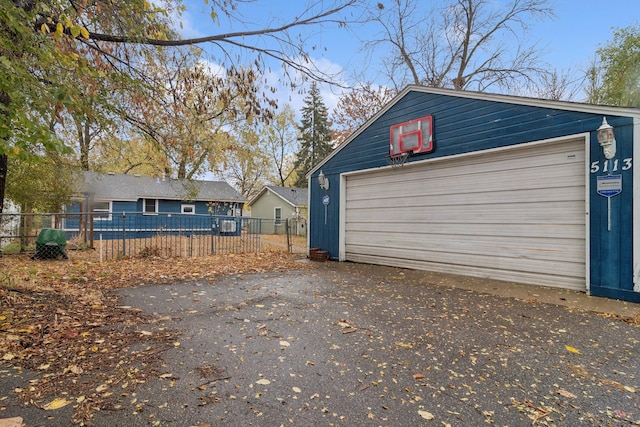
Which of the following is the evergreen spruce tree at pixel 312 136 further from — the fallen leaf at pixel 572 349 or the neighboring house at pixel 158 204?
the fallen leaf at pixel 572 349

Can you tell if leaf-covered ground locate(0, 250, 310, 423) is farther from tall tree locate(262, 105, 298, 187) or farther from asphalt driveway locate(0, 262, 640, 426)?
tall tree locate(262, 105, 298, 187)

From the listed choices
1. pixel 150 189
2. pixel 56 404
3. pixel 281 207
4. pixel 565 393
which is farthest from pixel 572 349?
pixel 281 207

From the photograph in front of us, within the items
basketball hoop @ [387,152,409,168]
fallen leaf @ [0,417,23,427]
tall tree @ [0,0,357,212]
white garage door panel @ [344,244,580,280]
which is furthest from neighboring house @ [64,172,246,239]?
fallen leaf @ [0,417,23,427]

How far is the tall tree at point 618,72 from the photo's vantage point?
11.8 metres

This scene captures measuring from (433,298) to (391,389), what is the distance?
2.75 metres

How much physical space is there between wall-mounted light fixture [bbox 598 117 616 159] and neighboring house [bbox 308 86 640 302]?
0.05ft

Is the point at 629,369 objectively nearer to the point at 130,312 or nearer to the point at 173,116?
the point at 130,312

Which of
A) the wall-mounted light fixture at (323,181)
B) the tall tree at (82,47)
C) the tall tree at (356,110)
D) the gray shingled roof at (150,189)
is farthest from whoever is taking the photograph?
the tall tree at (356,110)

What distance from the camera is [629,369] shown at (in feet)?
8.14

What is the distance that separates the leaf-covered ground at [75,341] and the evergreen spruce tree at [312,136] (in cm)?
2472

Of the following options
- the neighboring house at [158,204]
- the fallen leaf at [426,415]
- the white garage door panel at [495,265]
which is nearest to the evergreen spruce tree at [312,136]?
the neighboring house at [158,204]

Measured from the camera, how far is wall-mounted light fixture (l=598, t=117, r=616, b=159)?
14.6 ft

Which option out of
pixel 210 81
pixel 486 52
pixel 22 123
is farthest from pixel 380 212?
pixel 486 52

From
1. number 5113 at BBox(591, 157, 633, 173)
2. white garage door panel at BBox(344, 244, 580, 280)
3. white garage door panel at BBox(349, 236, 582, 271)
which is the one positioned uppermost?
number 5113 at BBox(591, 157, 633, 173)
